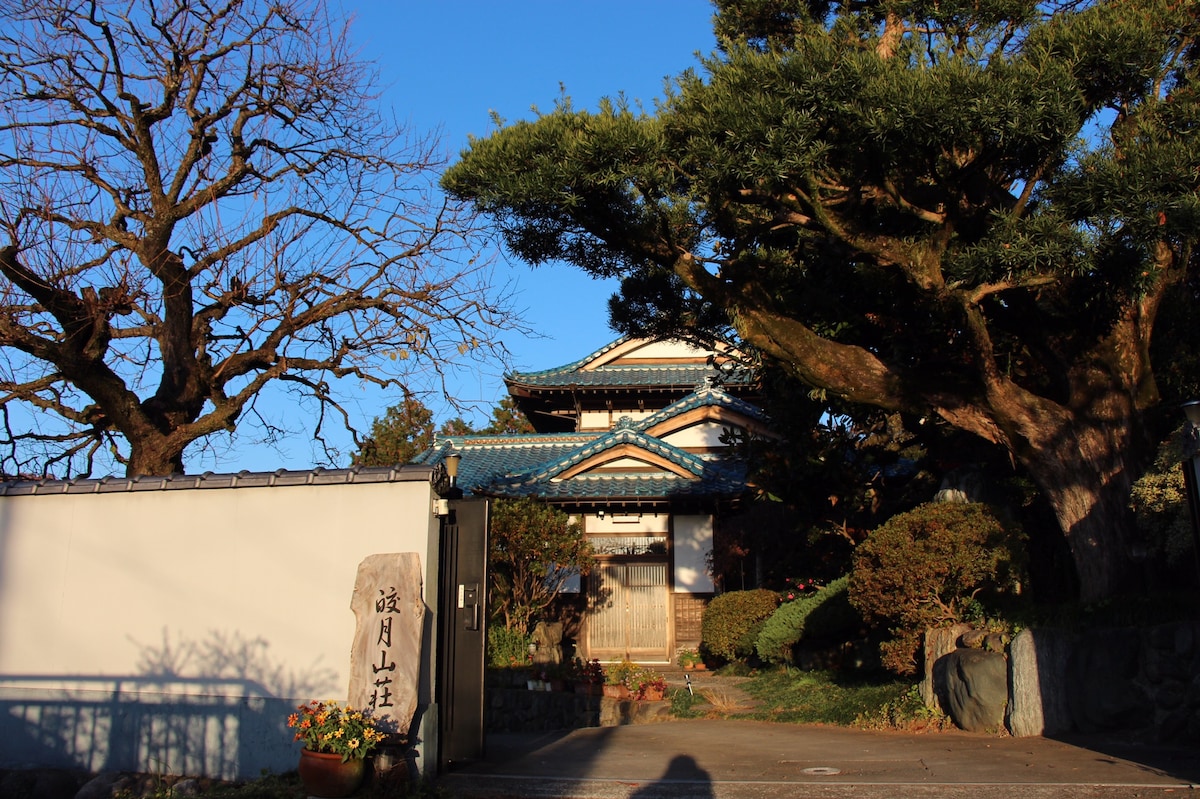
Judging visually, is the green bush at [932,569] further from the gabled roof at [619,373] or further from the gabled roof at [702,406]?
the gabled roof at [619,373]

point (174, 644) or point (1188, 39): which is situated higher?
point (1188, 39)

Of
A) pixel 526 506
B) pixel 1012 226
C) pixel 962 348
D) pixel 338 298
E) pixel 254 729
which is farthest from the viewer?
pixel 526 506

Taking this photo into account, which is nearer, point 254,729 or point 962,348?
point 254,729

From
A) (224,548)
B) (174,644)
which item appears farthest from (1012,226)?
(174,644)

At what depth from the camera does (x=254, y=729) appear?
24.9 ft

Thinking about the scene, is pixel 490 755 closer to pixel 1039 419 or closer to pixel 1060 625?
pixel 1060 625

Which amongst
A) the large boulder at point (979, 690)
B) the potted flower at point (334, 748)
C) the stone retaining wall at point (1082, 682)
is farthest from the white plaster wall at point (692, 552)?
the potted flower at point (334, 748)

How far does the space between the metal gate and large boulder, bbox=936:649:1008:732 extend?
9176 millimetres

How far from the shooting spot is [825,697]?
1216cm

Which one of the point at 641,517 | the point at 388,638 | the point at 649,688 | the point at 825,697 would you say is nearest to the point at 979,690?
the point at 825,697

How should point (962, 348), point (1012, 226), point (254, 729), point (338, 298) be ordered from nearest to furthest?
point (254, 729) < point (1012, 226) < point (338, 298) < point (962, 348)

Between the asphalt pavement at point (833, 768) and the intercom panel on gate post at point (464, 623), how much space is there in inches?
11.1

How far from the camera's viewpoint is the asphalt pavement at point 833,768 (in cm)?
676

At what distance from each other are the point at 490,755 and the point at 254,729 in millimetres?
2115
